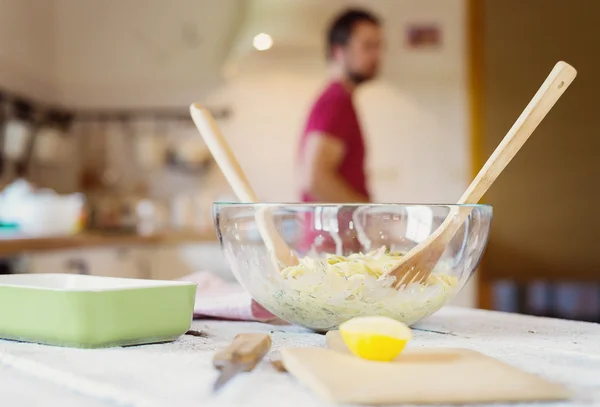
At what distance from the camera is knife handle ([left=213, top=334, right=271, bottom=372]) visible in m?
0.54

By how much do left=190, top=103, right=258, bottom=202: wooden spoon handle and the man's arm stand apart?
1656mm

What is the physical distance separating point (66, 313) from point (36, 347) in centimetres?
5

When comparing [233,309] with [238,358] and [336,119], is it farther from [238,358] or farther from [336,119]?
[336,119]

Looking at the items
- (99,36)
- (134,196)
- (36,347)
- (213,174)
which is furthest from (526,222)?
(36,347)

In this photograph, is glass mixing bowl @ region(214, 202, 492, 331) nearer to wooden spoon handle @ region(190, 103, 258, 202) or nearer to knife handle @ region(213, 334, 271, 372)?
wooden spoon handle @ region(190, 103, 258, 202)

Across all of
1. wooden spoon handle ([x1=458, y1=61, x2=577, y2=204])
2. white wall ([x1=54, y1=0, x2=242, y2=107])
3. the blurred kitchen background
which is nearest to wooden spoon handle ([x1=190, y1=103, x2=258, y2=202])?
wooden spoon handle ([x1=458, y1=61, x2=577, y2=204])

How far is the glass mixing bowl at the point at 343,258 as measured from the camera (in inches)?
29.2

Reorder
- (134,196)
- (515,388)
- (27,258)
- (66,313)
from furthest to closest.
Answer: (134,196) < (27,258) < (66,313) < (515,388)

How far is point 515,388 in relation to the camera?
474 mm

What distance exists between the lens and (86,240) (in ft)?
9.75

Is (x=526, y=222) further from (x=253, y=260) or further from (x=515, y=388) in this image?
(x=515, y=388)

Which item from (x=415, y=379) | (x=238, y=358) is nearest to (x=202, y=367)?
(x=238, y=358)

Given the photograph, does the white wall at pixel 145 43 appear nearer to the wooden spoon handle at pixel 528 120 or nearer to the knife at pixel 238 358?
the wooden spoon handle at pixel 528 120

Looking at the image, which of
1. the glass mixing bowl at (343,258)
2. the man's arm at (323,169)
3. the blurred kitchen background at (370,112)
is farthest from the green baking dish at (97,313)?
the blurred kitchen background at (370,112)
